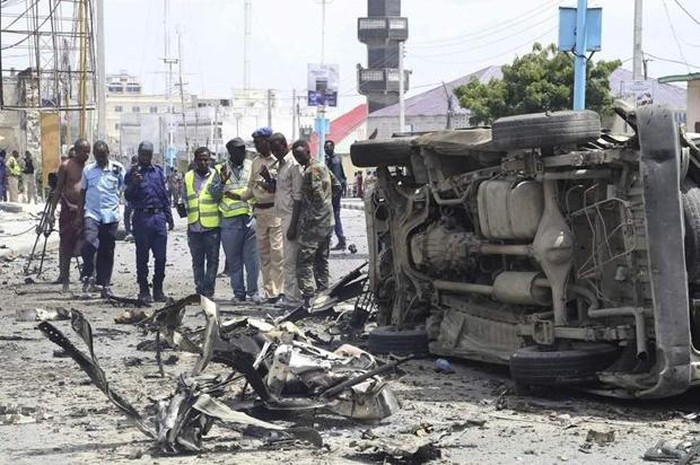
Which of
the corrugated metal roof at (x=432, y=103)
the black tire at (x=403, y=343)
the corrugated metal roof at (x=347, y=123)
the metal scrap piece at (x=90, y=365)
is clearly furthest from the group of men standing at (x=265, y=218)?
the corrugated metal roof at (x=347, y=123)

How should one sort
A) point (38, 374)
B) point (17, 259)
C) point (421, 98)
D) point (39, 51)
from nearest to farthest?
point (38, 374)
point (17, 259)
point (39, 51)
point (421, 98)

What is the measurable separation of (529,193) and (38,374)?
11.8 ft

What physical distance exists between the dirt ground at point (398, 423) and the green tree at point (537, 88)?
31335 millimetres

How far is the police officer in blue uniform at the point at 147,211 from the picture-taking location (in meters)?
12.9

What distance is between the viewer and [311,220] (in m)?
12.0

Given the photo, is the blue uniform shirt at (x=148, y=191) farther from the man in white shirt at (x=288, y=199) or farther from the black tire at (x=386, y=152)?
the black tire at (x=386, y=152)

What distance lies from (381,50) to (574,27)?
92.3 m

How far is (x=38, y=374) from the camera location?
342 inches

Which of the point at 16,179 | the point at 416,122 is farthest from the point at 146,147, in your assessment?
the point at 416,122

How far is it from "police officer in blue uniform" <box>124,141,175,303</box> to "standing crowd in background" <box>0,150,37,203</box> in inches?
1122

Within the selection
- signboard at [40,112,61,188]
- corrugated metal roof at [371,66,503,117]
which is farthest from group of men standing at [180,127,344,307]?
corrugated metal roof at [371,66,503,117]

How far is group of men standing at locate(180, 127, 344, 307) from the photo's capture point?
1197cm

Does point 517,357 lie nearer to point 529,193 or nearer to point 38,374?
point 529,193

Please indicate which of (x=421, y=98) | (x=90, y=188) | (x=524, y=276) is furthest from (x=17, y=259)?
(x=421, y=98)
